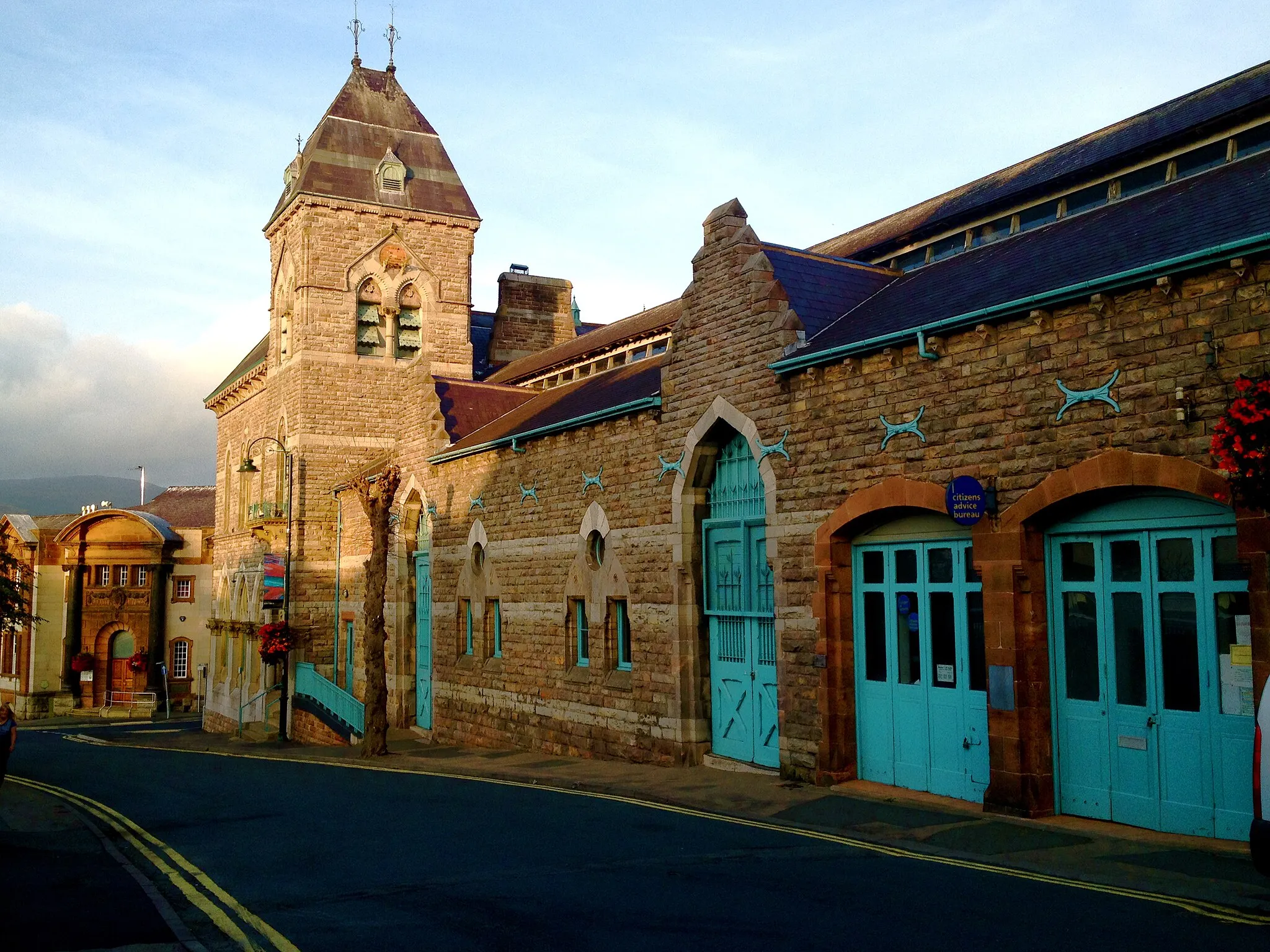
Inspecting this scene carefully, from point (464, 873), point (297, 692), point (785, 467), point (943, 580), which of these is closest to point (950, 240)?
point (785, 467)

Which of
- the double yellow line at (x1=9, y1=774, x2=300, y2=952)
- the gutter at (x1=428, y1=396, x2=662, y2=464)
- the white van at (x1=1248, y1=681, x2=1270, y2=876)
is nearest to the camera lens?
the double yellow line at (x1=9, y1=774, x2=300, y2=952)

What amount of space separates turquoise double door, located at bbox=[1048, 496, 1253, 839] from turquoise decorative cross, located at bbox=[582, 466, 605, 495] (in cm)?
866

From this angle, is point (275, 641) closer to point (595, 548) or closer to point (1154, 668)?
point (595, 548)

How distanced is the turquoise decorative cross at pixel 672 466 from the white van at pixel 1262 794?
9441 millimetres

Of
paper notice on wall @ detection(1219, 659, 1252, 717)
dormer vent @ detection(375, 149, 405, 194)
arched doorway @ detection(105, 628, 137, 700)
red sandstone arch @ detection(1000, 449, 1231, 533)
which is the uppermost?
dormer vent @ detection(375, 149, 405, 194)

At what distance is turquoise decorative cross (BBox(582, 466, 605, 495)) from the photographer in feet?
60.0

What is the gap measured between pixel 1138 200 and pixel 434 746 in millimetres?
16532

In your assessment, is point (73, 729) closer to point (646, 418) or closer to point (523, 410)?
point (523, 410)

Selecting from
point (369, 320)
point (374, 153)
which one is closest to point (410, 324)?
point (369, 320)

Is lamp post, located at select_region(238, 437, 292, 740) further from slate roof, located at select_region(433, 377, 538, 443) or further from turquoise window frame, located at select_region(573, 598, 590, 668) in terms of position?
turquoise window frame, located at select_region(573, 598, 590, 668)

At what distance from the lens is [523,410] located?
2608 cm

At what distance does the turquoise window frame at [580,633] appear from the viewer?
19156 mm

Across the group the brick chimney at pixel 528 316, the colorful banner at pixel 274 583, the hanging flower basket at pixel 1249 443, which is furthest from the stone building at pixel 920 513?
the brick chimney at pixel 528 316

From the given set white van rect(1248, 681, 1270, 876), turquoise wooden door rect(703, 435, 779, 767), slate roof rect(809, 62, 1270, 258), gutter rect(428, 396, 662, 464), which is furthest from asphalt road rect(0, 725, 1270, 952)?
slate roof rect(809, 62, 1270, 258)
